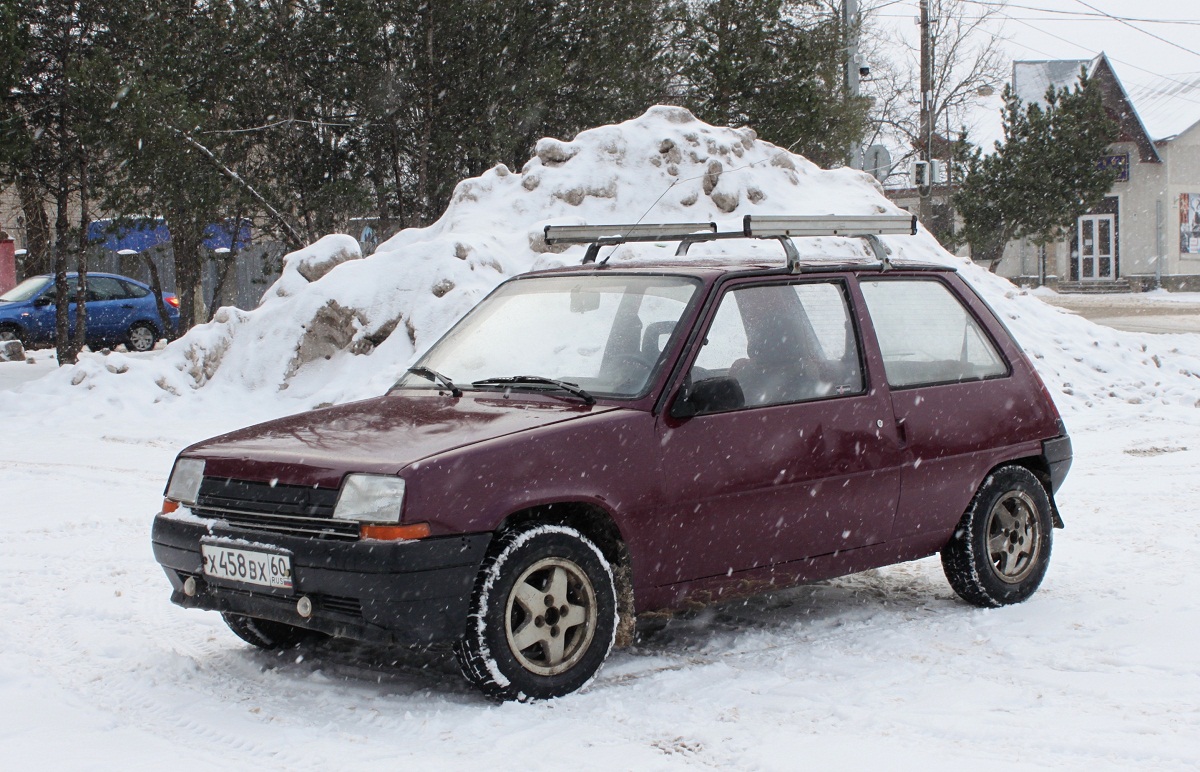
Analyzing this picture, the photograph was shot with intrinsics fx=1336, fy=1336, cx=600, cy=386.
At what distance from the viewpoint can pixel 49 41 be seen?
58.2 feet

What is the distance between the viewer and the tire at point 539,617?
4160 millimetres

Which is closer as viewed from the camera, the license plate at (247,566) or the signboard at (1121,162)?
Answer: the license plate at (247,566)

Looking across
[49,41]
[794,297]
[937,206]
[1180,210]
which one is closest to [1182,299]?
[1180,210]

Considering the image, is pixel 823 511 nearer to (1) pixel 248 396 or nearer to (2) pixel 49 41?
(1) pixel 248 396

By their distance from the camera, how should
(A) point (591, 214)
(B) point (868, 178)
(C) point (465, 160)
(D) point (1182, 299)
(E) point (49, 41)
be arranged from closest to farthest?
(A) point (591, 214), (E) point (49, 41), (B) point (868, 178), (C) point (465, 160), (D) point (1182, 299)

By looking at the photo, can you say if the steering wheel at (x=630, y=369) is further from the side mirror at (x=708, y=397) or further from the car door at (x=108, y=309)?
the car door at (x=108, y=309)

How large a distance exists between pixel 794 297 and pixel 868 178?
1438 centimetres

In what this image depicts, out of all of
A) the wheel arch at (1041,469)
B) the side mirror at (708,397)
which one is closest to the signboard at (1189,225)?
the wheel arch at (1041,469)

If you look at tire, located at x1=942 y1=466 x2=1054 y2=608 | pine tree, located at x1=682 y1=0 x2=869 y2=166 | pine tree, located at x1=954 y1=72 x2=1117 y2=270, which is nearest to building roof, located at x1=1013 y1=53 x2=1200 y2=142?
pine tree, located at x1=954 y1=72 x2=1117 y2=270

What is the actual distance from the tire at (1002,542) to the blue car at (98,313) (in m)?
21.8

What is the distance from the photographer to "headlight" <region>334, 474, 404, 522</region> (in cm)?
404

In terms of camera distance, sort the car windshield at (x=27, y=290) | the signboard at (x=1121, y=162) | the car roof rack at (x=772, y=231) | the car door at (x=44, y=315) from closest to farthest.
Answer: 1. the car roof rack at (x=772, y=231)
2. the car door at (x=44, y=315)
3. the car windshield at (x=27, y=290)
4. the signboard at (x=1121, y=162)

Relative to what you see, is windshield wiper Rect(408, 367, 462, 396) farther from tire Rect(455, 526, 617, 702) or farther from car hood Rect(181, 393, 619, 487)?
tire Rect(455, 526, 617, 702)

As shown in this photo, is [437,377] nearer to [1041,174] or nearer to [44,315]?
[44,315]
